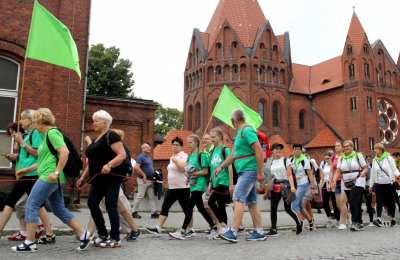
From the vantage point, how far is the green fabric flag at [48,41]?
7.55 m

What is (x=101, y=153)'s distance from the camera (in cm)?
588

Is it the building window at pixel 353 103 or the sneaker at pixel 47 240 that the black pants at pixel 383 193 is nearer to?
the sneaker at pixel 47 240

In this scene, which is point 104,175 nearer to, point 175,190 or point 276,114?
point 175,190

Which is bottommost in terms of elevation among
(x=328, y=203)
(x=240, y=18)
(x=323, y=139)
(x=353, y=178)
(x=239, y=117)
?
(x=328, y=203)

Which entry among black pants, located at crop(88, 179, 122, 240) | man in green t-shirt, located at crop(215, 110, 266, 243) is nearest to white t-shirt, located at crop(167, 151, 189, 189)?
man in green t-shirt, located at crop(215, 110, 266, 243)

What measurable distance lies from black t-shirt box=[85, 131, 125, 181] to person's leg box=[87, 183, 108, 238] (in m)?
0.15

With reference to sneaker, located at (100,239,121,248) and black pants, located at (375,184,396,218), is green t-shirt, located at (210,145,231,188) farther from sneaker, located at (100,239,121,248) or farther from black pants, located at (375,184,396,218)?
black pants, located at (375,184,396,218)

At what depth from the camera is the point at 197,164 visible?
7691mm

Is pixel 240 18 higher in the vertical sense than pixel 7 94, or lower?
higher

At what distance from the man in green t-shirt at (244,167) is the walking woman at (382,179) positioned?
4.59 meters

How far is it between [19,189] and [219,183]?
3293mm

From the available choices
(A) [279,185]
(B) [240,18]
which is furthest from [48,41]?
Result: (B) [240,18]

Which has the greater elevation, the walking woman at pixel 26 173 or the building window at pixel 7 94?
the building window at pixel 7 94

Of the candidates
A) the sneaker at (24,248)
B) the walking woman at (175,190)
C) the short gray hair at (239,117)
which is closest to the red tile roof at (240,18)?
the walking woman at (175,190)
